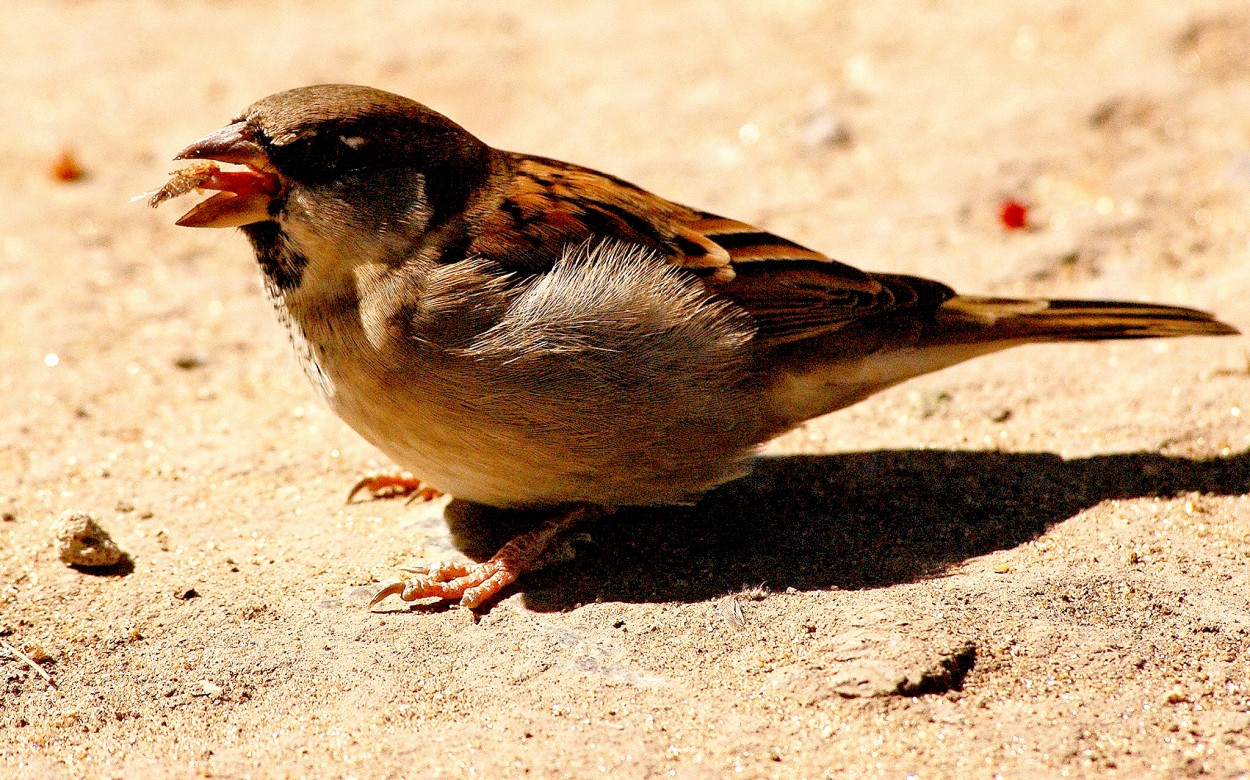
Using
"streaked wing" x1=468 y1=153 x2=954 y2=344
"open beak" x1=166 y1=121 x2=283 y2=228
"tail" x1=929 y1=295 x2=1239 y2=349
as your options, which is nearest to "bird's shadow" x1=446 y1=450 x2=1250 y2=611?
"tail" x1=929 y1=295 x2=1239 y2=349

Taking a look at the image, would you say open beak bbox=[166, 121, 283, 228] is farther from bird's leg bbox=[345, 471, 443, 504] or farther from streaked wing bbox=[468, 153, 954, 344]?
bird's leg bbox=[345, 471, 443, 504]

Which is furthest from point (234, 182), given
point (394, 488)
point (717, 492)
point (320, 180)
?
point (717, 492)

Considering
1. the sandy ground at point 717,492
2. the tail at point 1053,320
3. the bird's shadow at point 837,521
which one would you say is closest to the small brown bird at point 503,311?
the bird's shadow at point 837,521

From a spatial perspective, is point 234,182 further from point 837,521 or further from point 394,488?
point 837,521

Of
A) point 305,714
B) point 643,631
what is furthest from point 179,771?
point 643,631

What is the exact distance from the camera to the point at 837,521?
14.5ft

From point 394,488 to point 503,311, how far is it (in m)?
1.14

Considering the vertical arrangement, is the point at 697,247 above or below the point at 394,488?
above

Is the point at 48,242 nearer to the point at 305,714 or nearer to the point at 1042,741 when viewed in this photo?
the point at 305,714

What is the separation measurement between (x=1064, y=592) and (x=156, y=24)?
694cm

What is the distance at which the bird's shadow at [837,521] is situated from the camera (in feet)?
13.4

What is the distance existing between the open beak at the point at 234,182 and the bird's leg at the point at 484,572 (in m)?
1.21

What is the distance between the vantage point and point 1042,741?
3213 millimetres

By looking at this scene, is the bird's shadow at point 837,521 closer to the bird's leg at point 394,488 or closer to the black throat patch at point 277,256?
the bird's leg at point 394,488
